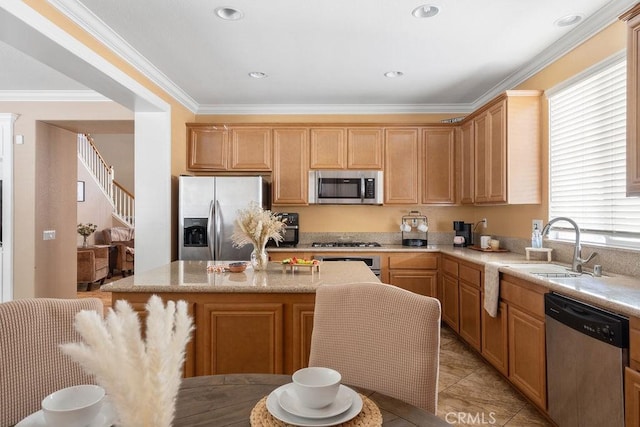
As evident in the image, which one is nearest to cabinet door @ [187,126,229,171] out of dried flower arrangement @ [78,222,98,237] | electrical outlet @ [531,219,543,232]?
electrical outlet @ [531,219,543,232]

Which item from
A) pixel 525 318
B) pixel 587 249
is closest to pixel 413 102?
pixel 587 249

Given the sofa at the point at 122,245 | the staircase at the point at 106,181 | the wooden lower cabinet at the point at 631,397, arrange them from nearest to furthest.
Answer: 1. the wooden lower cabinet at the point at 631,397
2. the sofa at the point at 122,245
3. the staircase at the point at 106,181

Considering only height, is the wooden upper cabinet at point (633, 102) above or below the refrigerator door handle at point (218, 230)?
above

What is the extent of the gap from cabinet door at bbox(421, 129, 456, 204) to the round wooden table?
3.61m

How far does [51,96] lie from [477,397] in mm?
4944

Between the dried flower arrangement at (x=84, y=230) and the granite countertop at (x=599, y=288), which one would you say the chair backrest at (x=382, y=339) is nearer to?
the granite countertop at (x=599, y=288)

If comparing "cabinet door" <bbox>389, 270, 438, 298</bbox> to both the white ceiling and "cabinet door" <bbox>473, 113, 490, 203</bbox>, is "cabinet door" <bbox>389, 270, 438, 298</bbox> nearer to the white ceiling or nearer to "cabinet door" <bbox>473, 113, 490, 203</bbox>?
"cabinet door" <bbox>473, 113, 490, 203</bbox>

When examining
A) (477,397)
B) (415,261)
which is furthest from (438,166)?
(477,397)

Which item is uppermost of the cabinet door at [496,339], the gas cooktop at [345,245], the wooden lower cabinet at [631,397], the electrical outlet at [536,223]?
the electrical outlet at [536,223]

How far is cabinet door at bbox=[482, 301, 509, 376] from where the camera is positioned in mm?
2660

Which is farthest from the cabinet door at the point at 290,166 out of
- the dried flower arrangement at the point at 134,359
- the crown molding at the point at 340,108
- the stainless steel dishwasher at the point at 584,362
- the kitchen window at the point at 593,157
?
the dried flower arrangement at the point at 134,359

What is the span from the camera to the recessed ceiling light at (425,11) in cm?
240

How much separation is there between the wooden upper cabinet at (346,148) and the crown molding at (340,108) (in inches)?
14.8

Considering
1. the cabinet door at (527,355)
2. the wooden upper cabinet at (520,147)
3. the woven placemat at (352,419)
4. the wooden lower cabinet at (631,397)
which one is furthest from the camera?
the wooden upper cabinet at (520,147)
